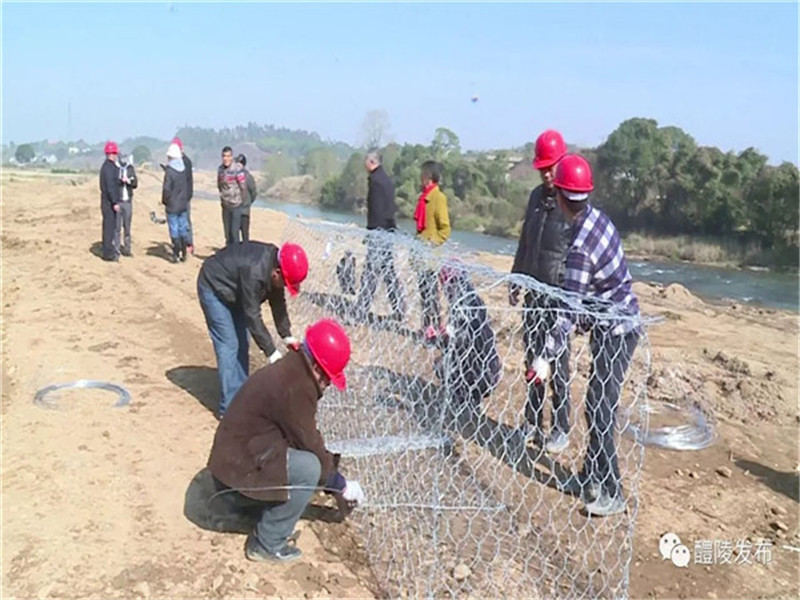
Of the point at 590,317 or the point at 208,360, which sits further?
the point at 208,360

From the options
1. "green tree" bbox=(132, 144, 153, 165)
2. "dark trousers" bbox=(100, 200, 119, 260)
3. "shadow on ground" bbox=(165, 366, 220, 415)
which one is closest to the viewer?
"shadow on ground" bbox=(165, 366, 220, 415)

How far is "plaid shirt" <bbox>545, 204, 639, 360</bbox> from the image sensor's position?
13.2ft

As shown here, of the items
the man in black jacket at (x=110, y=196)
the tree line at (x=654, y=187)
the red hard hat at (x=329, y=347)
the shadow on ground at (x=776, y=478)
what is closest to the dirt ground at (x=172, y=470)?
the shadow on ground at (x=776, y=478)

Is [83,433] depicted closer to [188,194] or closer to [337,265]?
[337,265]

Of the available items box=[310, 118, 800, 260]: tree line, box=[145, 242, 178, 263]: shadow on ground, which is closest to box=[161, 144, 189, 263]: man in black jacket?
box=[145, 242, 178, 263]: shadow on ground

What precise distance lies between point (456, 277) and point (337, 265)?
283 centimetres

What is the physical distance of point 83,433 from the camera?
4.82 metres

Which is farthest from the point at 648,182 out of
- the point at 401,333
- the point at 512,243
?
the point at 401,333

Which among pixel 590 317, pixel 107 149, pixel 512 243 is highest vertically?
pixel 107 149

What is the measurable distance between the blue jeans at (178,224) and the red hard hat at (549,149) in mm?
6878

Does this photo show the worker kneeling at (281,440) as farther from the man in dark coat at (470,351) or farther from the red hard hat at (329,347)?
the man in dark coat at (470,351)

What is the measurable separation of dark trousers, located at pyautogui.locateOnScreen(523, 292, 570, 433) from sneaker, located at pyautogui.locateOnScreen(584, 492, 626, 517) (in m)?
0.62

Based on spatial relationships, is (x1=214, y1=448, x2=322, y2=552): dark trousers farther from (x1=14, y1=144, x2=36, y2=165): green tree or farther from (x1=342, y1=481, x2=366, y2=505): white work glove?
(x1=14, y1=144, x2=36, y2=165): green tree

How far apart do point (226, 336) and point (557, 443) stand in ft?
7.33
